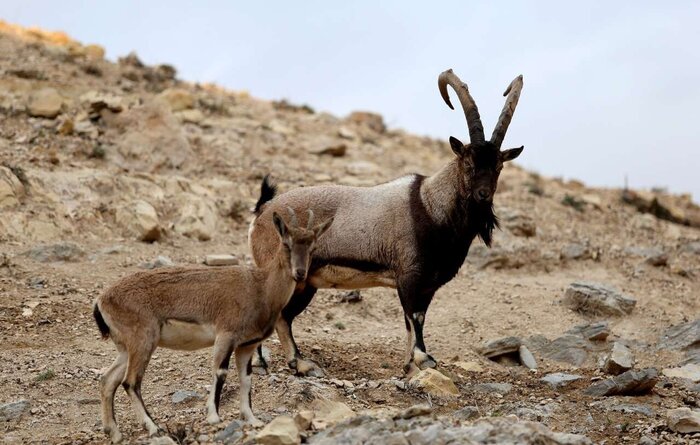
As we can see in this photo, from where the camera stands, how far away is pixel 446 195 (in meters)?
10.8

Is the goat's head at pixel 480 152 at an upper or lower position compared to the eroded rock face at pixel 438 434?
upper

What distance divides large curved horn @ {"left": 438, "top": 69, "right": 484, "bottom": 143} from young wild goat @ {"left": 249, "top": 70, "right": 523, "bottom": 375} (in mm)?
13

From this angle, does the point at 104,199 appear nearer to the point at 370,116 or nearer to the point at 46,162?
the point at 46,162

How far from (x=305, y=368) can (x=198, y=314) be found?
2367mm

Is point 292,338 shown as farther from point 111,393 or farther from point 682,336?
point 682,336

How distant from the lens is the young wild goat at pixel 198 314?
8.02m

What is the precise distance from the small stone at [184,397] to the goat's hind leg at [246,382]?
83 centimetres

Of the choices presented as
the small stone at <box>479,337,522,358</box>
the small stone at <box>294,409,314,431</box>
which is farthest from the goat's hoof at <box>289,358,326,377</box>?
the small stone at <box>294,409,314,431</box>

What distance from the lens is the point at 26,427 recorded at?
848 cm

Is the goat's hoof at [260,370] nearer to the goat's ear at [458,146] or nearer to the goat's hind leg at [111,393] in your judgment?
the goat's hind leg at [111,393]

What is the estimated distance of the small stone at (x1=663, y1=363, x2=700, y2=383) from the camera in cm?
1160

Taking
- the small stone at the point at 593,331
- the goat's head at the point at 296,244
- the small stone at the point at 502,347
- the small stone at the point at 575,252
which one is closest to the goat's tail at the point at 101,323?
the goat's head at the point at 296,244

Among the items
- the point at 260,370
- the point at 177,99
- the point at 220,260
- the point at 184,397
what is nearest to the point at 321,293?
the point at 220,260

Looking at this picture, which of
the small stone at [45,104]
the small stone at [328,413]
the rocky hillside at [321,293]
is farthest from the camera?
the small stone at [45,104]
